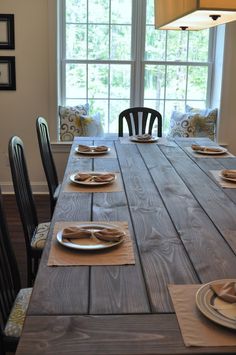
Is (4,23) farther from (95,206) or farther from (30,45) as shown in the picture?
(95,206)

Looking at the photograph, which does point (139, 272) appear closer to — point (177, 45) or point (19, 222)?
point (19, 222)

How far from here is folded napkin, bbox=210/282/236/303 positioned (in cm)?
123

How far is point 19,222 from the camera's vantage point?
4.14 meters

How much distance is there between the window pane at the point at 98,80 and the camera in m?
5.05

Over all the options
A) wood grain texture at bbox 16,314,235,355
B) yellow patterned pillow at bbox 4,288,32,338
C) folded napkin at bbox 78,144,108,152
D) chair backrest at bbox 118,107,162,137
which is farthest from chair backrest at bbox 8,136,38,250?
chair backrest at bbox 118,107,162,137

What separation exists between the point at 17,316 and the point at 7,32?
3572 mm

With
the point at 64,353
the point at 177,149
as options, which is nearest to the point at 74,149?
the point at 177,149

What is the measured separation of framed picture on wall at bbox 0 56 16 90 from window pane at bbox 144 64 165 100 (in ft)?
4.52

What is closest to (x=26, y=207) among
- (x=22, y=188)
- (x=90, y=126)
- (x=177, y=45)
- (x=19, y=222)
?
(x=22, y=188)

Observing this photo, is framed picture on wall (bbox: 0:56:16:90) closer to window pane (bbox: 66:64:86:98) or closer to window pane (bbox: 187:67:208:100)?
window pane (bbox: 66:64:86:98)

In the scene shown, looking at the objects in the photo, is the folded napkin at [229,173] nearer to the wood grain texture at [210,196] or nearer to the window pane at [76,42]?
the wood grain texture at [210,196]

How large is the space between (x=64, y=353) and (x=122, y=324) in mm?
174

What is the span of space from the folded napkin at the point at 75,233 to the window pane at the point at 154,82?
3620mm

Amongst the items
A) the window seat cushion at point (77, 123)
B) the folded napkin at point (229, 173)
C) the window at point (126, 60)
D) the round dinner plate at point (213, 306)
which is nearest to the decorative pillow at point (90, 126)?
the window seat cushion at point (77, 123)
